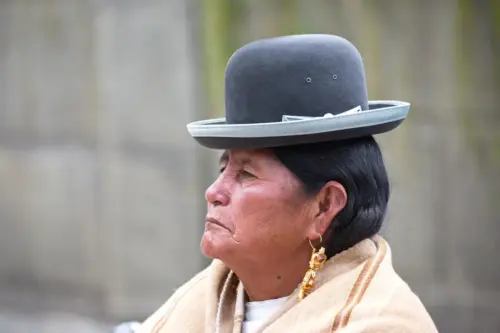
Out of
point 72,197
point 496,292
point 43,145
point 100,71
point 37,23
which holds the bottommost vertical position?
point 496,292

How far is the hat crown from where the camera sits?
194 cm

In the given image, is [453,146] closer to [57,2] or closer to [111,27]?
[111,27]

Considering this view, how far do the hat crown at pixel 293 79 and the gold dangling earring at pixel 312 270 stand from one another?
36 cm

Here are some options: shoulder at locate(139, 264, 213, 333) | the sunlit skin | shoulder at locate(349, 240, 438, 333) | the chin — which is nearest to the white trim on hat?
the sunlit skin

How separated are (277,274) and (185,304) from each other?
389 millimetres

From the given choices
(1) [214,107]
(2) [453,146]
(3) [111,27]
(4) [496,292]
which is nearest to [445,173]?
(2) [453,146]

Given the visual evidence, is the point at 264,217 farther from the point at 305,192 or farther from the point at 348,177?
the point at 348,177

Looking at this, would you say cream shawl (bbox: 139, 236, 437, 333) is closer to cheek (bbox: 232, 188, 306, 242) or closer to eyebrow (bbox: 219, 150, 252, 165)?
cheek (bbox: 232, 188, 306, 242)

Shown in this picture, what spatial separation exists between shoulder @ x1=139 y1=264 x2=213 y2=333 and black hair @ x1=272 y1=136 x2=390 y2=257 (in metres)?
0.45

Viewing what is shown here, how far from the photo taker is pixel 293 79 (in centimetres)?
194

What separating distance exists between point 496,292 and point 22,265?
2951mm

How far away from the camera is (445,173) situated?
4.13m

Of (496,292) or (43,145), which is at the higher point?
(43,145)

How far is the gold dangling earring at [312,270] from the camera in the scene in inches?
80.0
